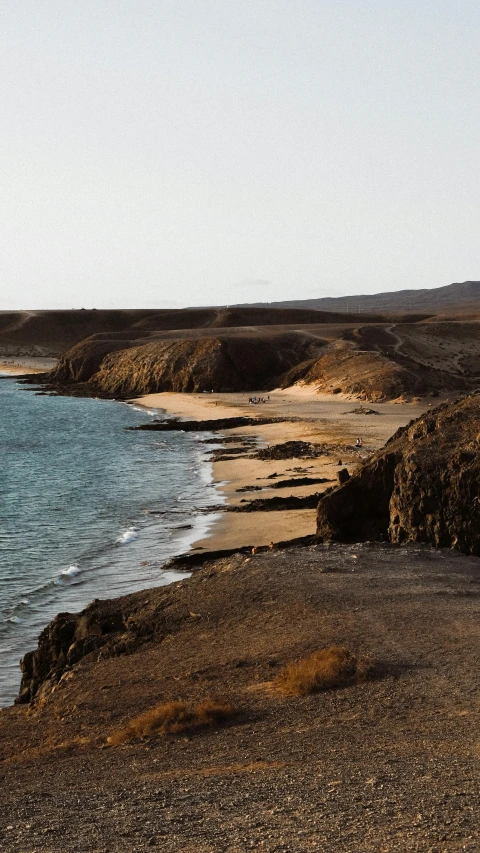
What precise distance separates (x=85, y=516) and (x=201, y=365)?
69.0 metres

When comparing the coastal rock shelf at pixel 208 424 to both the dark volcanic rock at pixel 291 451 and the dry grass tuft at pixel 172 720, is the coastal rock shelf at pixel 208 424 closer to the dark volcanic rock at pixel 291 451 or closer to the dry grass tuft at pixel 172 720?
the dark volcanic rock at pixel 291 451

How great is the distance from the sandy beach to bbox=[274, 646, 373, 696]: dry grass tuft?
1363 cm

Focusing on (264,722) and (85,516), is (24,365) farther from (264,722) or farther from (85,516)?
(264,722)

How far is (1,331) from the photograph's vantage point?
624 ft

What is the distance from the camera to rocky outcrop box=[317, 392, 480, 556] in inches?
928

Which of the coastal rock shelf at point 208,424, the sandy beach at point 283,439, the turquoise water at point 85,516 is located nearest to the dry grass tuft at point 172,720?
the turquoise water at point 85,516

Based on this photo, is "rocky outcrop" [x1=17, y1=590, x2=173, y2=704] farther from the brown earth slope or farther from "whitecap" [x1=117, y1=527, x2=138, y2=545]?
"whitecap" [x1=117, y1=527, x2=138, y2=545]

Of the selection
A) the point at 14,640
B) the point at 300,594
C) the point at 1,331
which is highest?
the point at 1,331

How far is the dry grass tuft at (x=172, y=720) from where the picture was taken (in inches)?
555

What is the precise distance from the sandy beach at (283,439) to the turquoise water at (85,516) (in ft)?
4.63

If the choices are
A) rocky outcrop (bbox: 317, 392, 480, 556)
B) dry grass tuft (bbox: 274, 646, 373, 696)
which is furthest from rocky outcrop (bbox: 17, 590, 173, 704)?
rocky outcrop (bbox: 317, 392, 480, 556)

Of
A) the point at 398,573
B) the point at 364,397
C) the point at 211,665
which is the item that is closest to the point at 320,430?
the point at 364,397

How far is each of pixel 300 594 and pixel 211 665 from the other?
10.9 feet

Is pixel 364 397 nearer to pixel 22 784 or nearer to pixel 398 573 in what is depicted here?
pixel 398 573
